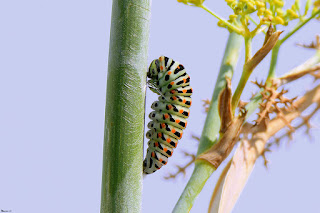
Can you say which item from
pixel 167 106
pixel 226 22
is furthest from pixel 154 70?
pixel 226 22

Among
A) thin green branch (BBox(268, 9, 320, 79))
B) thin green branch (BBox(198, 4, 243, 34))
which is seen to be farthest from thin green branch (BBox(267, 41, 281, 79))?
thin green branch (BBox(198, 4, 243, 34))

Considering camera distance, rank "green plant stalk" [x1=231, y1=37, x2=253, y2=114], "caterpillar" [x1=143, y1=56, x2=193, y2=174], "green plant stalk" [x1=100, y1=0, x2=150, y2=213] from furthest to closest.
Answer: "caterpillar" [x1=143, y1=56, x2=193, y2=174], "green plant stalk" [x1=231, y1=37, x2=253, y2=114], "green plant stalk" [x1=100, y1=0, x2=150, y2=213]

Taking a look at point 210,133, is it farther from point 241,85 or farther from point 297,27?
point 297,27

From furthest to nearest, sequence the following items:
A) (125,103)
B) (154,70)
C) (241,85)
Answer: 1. (154,70)
2. (241,85)
3. (125,103)

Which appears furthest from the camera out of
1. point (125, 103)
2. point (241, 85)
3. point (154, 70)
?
point (154, 70)

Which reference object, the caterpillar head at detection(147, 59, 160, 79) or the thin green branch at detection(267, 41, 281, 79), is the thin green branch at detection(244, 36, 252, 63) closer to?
the thin green branch at detection(267, 41, 281, 79)

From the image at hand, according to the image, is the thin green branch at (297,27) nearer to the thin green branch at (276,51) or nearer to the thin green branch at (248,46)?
the thin green branch at (276,51)
